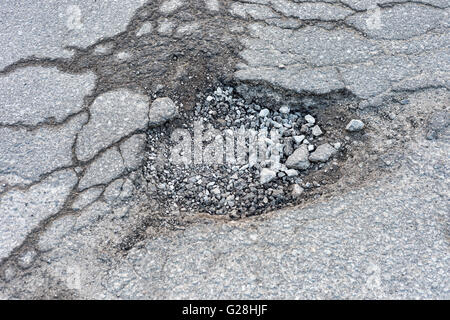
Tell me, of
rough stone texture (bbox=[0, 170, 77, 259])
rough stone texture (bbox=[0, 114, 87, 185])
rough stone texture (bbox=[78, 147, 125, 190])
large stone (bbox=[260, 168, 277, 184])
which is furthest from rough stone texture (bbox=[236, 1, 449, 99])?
rough stone texture (bbox=[0, 170, 77, 259])

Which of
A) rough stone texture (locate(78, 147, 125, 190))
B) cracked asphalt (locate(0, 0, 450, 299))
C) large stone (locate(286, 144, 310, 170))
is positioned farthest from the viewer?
large stone (locate(286, 144, 310, 170))

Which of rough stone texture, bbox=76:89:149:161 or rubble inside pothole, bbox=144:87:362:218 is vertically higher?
rough stone texture, bbox=76:89:149:161

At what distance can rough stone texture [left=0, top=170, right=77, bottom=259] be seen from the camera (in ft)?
6.81

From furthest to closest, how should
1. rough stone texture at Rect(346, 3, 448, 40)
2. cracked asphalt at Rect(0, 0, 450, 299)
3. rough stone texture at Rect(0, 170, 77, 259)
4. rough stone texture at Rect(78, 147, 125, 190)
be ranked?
rough stone texture at Rect(346, 3, 448, 40), rough stone texture at Rect(78, 147, 125, 190), rough stone texture at Rect(0, 170, 77, 259), cracked asphalt at Rect(0, 0, 450, 299)

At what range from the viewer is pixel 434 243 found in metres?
1.95

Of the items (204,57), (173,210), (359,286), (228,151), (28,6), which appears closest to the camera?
(359,286)

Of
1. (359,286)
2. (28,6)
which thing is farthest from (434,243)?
(28,6)

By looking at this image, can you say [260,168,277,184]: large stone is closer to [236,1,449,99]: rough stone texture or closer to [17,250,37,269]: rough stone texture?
[236,1,449,99]: rough stone texture

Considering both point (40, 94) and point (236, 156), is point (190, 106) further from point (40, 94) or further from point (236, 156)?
point (40, 94)

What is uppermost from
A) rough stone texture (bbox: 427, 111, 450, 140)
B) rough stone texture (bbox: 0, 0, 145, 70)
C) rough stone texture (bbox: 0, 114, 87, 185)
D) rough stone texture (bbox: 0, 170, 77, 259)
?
rough stone texture (bbox: 0, 0, 145, 70)

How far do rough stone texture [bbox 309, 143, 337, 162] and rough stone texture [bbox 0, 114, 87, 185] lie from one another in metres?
1.34

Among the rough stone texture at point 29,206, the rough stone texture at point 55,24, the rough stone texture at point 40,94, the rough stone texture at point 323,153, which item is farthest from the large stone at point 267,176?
the rough stone texture at point 55,24

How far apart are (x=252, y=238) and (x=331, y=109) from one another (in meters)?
0.96
